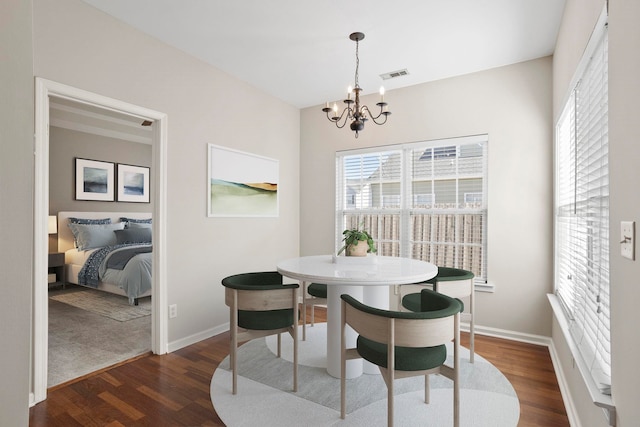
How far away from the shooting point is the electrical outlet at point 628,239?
107 centimetres

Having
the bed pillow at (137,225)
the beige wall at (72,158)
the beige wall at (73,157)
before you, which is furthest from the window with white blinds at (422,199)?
the beige wall at (73,157)

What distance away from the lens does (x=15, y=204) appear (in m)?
0.89

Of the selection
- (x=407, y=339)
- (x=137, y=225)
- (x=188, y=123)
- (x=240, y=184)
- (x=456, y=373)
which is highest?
(x=188, y=123)

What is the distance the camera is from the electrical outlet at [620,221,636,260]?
1069 mm

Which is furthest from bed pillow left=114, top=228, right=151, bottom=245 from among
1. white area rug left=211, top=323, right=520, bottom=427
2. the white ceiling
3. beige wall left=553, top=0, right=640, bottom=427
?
beige wall left=553, top=0, right=640, bottom=427

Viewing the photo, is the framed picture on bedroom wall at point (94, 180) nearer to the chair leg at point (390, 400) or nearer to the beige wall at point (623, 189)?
the chair leg at point (390, 400)

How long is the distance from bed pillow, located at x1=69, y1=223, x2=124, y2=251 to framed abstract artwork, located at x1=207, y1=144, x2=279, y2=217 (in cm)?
321

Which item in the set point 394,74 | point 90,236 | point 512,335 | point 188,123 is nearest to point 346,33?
point 394,74

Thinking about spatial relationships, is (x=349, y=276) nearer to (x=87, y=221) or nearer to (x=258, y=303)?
(x=258, y=303)

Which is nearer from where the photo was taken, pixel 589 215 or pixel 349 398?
pixel 589 215

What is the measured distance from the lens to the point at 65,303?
4.59m

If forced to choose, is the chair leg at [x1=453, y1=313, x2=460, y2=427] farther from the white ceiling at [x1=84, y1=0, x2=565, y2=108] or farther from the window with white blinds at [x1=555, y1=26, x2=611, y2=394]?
the white ceiling at [x1=84, y1=0, x2=565, y2=108]

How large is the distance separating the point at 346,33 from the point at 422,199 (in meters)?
1.99

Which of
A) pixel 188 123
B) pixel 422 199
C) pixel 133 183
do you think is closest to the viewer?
pixel 188 123
